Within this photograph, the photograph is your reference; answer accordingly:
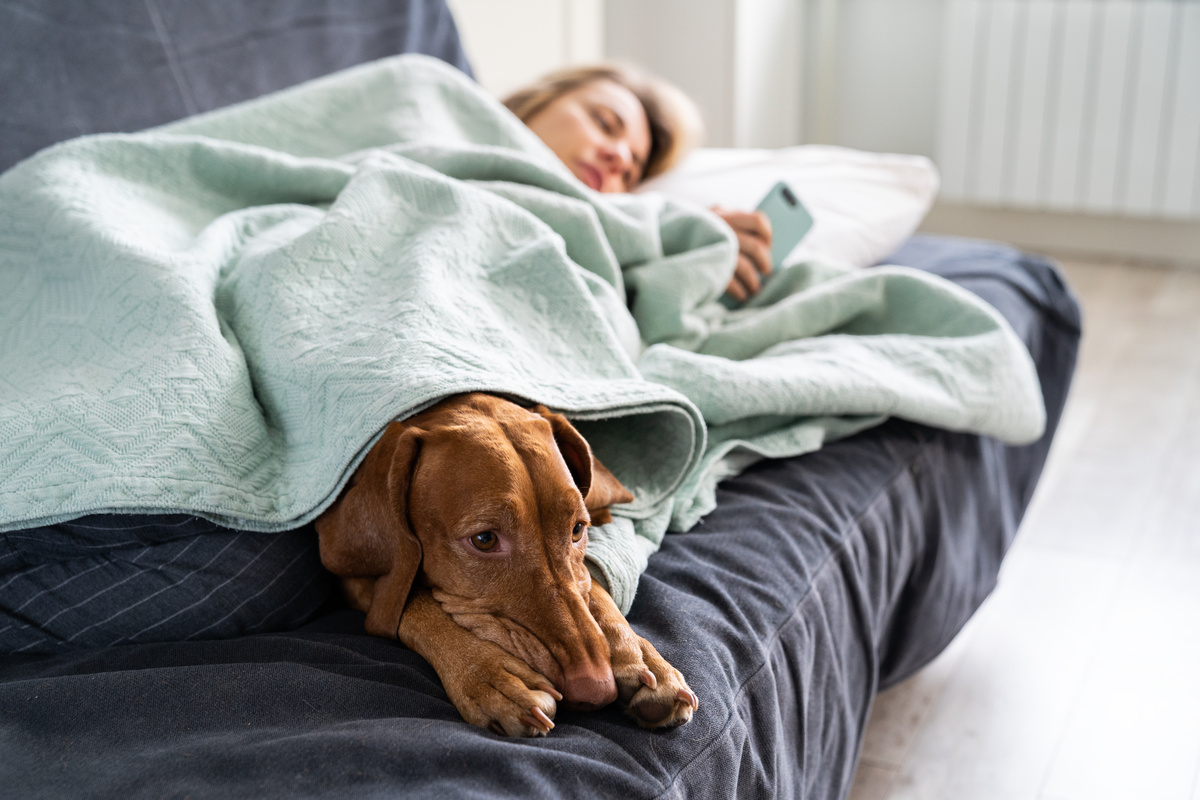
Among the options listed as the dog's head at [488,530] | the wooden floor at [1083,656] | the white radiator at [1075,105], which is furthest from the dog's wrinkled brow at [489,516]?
the white radiator at [1075,105]

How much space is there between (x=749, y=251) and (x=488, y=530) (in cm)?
79

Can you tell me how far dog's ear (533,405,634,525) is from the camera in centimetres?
81

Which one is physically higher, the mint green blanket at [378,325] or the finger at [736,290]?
the mint green blanket at [378,325]

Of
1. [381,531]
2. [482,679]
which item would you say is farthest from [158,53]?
[482,679]

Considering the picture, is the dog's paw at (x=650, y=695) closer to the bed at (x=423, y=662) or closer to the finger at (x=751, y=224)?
the bed at (x=423, y=662)

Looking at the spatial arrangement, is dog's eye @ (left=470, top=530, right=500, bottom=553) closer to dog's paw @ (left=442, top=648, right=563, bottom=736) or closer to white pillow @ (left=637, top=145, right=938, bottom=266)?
dog's paw @ (left=442, top=648, right=563, bottom=736)

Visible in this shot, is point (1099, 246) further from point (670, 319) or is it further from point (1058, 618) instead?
point (670, 319)

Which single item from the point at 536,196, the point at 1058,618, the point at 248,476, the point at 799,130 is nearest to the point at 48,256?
the point at 248,476

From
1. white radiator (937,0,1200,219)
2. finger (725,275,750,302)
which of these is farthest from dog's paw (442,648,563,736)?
white radiator (937,0,1200,219)

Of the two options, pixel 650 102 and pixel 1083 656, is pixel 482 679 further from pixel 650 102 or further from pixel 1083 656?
pixel 650 102

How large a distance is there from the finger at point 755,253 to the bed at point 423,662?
0.30 meters

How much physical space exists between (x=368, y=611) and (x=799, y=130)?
308 cm

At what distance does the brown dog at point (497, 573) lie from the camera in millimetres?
708

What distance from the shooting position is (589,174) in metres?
1.67
